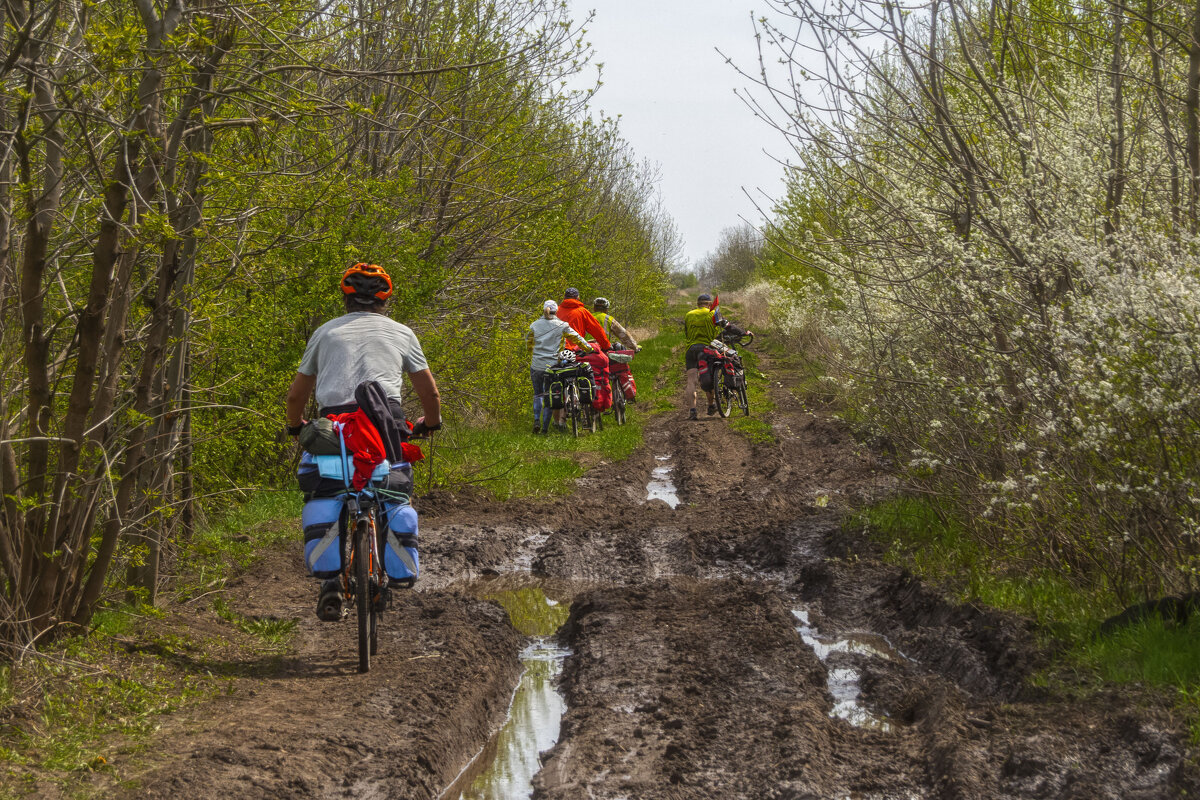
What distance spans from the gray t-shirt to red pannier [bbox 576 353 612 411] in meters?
10.0

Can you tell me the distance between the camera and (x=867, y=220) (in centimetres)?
792

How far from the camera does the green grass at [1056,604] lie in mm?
4777

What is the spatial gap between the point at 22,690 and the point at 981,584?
529 centimetres

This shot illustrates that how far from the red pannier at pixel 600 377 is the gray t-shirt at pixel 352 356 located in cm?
1004

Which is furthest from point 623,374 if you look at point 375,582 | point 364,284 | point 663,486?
point 375,582

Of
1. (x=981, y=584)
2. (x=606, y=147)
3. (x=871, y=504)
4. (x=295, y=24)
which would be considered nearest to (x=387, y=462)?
(x=295, y=24)

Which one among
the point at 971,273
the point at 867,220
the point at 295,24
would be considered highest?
the point at 295,24

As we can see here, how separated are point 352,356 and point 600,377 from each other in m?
11.3

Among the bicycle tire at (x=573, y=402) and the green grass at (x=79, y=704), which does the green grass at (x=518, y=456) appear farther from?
the green grass at (x=79, y=704)

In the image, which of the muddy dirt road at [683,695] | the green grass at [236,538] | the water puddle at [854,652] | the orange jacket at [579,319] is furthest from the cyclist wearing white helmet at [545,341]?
the water puddle at [854,652]

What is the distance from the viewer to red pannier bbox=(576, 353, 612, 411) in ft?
53.0

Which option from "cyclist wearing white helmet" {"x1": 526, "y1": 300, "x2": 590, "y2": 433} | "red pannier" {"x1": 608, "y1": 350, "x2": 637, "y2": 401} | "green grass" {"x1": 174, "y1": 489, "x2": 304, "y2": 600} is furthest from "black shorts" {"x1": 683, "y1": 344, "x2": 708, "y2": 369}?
"green grass" {"x1": 174, "y1": 489, "x2": 304, "y2": 600}

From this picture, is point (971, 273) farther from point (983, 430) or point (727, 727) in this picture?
point (727, 727)

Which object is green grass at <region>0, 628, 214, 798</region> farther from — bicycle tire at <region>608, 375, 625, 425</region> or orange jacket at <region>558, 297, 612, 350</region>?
bicycle tire at <region>608, 375, 625, 425</region>
